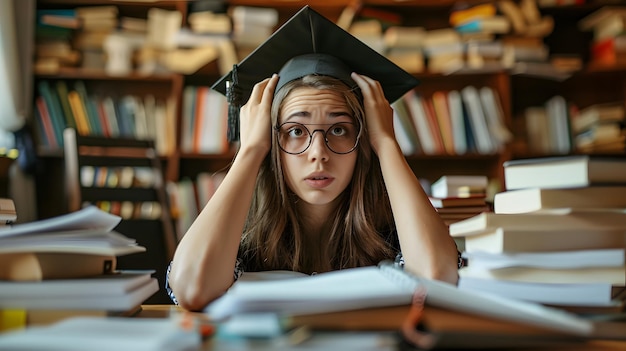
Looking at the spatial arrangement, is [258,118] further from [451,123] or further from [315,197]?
[451,123]

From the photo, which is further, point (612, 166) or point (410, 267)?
point (410, 267)

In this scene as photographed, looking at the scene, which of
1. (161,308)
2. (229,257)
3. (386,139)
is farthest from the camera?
(386,139)

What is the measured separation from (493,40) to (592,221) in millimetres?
2270

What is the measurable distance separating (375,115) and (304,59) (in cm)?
23

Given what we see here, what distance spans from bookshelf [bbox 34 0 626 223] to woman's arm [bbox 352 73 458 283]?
1.47 m

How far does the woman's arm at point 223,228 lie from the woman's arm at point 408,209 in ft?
0.84

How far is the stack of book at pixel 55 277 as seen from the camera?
606 mm

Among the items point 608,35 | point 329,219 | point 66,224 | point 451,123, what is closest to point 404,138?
point 451,123

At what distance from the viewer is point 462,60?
2.69m

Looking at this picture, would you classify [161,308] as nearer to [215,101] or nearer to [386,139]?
[386,139]

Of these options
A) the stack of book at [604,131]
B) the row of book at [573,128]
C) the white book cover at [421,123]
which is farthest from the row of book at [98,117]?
the stack of book at [604,131]

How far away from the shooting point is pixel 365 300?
502 mm

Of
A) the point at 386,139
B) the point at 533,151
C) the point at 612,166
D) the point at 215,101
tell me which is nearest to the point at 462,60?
the point at 533,151

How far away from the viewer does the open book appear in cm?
48
